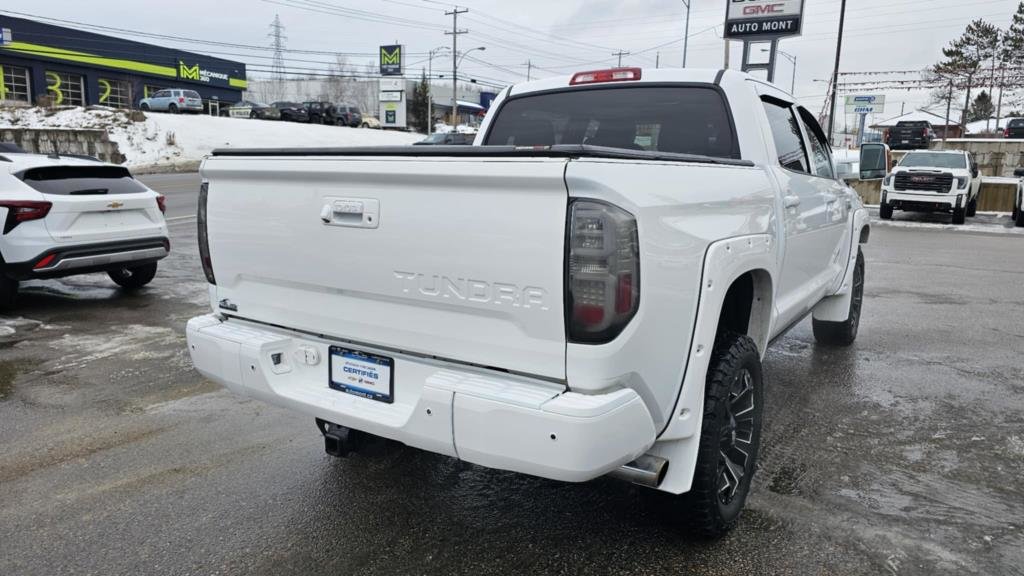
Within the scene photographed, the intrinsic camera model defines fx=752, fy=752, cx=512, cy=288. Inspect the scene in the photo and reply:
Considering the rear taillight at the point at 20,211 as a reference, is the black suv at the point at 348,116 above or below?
above

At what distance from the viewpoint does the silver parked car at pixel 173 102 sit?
4762cm

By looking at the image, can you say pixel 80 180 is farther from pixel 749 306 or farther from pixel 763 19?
pixel 763 19

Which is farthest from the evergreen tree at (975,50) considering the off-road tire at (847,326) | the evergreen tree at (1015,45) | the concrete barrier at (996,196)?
the off-road tire at (847,326)

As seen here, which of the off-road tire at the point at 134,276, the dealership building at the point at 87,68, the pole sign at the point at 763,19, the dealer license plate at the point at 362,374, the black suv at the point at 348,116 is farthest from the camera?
the black suv at the point at 348,116

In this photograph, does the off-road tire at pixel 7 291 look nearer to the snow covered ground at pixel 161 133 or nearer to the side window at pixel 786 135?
the side window at pixel 786 135

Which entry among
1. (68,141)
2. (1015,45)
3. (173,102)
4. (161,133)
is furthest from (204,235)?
(1015,45)

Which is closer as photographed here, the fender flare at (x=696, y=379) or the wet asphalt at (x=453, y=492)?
the fender flare at (x=696, y=379)

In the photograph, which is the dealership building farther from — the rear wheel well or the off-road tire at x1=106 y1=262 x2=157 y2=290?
the rear wheel well

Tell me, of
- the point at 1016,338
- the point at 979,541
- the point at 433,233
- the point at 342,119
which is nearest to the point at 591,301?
the point at 433,233

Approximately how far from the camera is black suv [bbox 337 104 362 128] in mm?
52219

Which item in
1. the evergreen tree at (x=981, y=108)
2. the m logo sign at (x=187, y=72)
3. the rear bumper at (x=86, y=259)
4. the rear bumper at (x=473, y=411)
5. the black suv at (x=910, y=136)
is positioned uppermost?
the evergreen tree at (x=981, y=108)

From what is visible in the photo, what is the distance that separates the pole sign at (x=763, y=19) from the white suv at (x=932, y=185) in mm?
4951

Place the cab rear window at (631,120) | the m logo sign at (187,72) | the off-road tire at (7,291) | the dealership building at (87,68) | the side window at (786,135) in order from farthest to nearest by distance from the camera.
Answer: the m logo sign at (187,72)
the dealership building at (87,68)
the off-road tire at (7,291)
the side window at (786,135)
the cab rear window at (631,120)

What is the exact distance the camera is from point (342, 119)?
52438 millimetres
